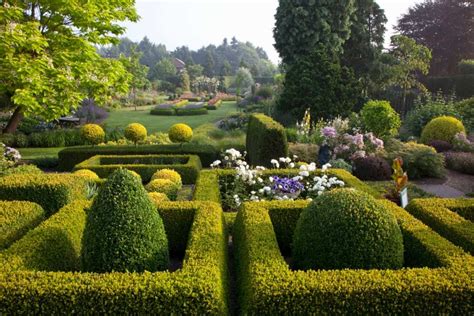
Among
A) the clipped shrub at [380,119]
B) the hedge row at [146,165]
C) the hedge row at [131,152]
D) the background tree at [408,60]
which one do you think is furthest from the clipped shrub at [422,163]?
the background tree at [408,60]

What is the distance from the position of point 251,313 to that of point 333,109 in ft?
51.3

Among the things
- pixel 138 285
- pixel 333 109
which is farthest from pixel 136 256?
pixel 333 109

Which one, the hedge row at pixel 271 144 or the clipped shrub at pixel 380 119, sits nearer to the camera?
the hedge row at pixel 271 144

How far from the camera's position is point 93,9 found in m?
11.2

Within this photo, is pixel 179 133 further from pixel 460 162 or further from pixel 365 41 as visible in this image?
pixel 365 41

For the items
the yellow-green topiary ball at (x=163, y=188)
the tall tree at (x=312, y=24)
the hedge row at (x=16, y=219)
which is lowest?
the yellow-green topiary ball at (x=163, y=188)

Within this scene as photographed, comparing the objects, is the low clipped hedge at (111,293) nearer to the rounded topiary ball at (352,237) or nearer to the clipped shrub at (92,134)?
the rounded topiary ball at (352,237)

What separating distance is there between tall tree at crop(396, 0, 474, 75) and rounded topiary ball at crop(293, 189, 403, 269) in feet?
101

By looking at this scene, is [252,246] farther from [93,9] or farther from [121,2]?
[121,2]

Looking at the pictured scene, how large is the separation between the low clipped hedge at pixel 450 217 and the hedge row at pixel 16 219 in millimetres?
5105

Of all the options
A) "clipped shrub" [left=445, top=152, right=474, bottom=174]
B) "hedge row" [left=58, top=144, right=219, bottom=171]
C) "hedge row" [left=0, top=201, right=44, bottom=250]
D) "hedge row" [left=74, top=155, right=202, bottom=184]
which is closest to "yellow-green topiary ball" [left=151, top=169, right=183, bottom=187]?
"hedge row" [left=74, top=155, right=202, bottom=184]

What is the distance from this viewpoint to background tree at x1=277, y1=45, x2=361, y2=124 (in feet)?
58.3

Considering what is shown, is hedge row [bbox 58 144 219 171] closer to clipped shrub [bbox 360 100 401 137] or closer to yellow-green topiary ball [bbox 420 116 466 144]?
clipped shrub [bbox 360 100 401 137]

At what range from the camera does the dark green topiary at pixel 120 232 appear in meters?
3.63
